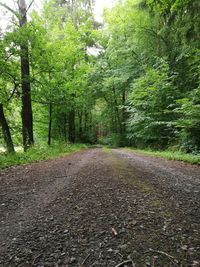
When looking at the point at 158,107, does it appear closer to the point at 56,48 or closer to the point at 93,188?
the point at 56,48

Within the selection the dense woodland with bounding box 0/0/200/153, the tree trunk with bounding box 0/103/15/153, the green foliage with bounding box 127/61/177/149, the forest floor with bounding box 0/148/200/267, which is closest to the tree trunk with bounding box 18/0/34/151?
the dense woodland with bounding box 0/0/200/153

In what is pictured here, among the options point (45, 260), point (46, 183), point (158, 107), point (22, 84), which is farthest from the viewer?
point (158, 107)

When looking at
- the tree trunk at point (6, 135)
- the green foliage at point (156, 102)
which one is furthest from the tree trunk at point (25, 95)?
the green foliage at point (156, 102)

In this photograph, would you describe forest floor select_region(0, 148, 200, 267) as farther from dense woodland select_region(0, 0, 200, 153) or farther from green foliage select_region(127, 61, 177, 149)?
green foliage select_region(127, 61, 177, 149)

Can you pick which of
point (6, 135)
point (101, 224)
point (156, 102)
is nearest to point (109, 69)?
point (156, 102)

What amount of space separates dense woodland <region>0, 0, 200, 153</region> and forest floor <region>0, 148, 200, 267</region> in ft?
15.8

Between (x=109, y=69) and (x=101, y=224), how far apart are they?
19.3 meters

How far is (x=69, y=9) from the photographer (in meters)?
17.2

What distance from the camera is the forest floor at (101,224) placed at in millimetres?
1668

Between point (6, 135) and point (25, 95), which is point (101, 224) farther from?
point (25, 95)

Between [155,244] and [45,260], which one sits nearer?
[45,260]

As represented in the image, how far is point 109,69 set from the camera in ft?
65.8

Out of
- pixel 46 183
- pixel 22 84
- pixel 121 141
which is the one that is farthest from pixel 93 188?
pixel 121 141

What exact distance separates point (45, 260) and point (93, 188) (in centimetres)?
201
